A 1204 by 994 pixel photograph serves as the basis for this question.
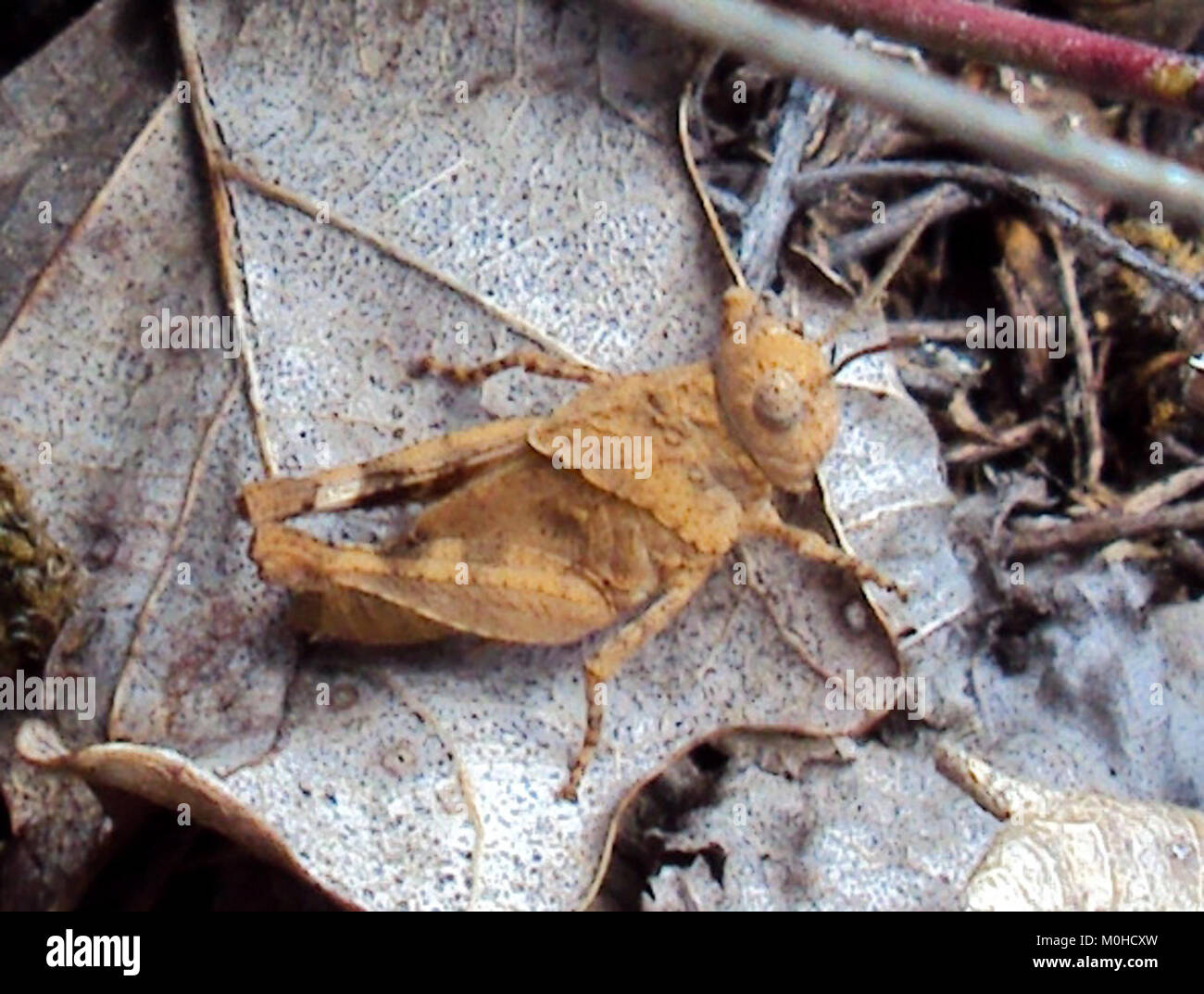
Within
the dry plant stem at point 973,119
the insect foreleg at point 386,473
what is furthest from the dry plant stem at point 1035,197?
the dry plant stem at point 973,119

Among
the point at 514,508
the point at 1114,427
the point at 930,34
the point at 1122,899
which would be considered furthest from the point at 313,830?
the point at 1114,427

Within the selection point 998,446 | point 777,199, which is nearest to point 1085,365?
point 998,446

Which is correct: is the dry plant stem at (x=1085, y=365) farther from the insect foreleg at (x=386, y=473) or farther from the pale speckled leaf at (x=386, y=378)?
the insect foreleg at (x=386, y=473)

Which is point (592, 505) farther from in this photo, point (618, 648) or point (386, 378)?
point (386, 378)

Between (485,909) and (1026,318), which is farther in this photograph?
(1026,318)

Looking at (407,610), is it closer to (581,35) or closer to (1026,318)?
(581,35)

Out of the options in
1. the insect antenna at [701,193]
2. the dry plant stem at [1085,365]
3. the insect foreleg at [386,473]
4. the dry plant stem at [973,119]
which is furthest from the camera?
the dry plant stem at [1085,365]

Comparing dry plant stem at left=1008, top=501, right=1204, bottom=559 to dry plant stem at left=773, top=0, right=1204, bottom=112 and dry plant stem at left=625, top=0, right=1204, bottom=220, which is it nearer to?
dry plant stem at left=773, top=0, right=1204, bottom=112
